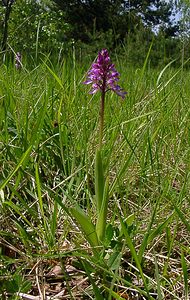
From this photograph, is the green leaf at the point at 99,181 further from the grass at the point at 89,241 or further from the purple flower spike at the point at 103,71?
the purple flower spike at the point at 103,71

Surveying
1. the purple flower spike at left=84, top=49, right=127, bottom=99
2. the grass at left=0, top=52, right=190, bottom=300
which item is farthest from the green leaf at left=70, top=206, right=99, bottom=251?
the purple flower spike at left=84, top=49, right=127, bottom=99

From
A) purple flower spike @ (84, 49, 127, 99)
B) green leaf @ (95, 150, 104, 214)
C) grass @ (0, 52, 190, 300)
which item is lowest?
grass @ (0, 52, 190, 300)

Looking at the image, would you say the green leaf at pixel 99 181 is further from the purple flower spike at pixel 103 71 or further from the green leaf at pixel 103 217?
the purple flower spike at pixel 103 71

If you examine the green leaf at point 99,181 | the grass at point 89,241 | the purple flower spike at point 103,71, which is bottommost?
the grass at point 89,241

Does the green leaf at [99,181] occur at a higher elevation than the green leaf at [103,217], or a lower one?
higher

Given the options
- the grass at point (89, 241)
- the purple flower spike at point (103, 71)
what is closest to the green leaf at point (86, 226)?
the grass at point (89, 241)

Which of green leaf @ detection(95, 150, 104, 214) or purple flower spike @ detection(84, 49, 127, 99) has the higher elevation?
purple flower spike @ detection(84, 49, 127, 99)

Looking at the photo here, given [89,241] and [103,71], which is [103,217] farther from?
[103,71]

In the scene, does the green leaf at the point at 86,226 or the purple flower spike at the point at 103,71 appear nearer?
the green leaf at the point at 86,226

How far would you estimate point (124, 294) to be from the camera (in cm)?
66

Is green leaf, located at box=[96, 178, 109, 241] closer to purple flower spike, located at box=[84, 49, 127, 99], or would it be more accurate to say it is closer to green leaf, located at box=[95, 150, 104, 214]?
green leaf, located at box=[95, 150, 104, 214]

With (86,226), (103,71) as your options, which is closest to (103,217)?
(86,226)

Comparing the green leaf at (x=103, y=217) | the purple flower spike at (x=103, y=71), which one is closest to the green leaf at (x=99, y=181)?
the green leaf at (x=103, y=217)

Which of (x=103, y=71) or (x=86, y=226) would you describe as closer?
(x=86, y=226)
